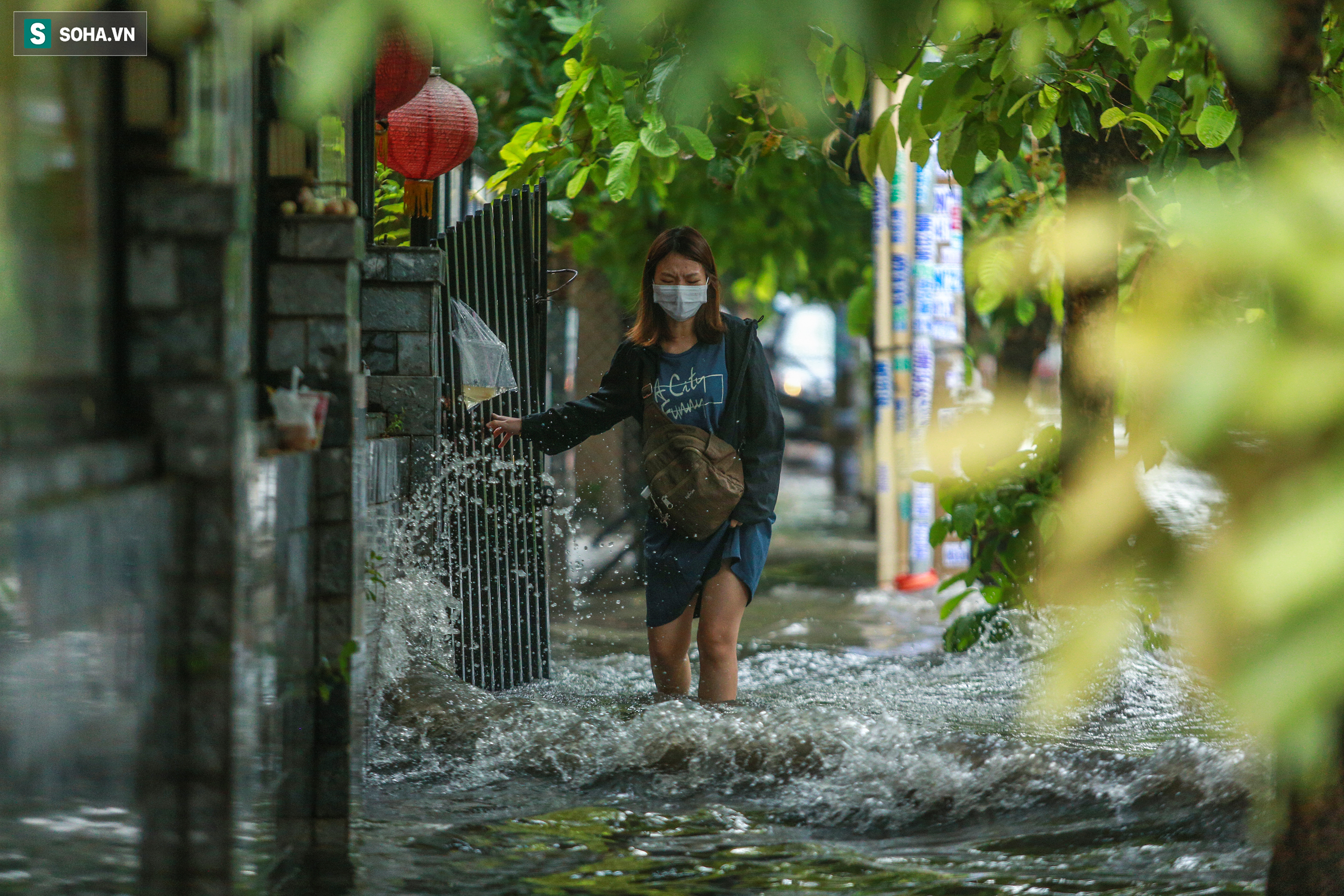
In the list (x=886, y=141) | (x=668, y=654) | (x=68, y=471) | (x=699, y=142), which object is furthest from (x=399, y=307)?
(x=68, y=471)

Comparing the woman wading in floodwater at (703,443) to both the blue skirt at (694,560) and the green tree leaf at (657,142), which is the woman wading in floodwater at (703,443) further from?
the green tree leaf at (657,142)

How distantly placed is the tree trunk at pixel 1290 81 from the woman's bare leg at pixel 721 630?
108 inches

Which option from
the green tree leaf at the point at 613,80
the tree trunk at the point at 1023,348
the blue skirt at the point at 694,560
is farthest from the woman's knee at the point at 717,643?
the tree trunk at the point at 1023,348

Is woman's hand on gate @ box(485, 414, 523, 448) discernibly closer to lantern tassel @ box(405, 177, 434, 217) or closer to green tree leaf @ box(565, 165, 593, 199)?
green tree leaf @ box(565, 165, 593, 199)

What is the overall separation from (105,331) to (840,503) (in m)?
16.4

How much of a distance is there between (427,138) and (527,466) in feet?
5.77

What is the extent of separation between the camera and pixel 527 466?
590cm

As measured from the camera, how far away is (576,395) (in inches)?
430

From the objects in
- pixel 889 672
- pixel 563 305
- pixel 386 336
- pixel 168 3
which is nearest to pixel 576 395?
pixel 563 305

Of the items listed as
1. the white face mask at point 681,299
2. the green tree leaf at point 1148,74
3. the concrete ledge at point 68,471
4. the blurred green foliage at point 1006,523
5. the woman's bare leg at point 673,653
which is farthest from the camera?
the blurred green foliage at point 1006,523

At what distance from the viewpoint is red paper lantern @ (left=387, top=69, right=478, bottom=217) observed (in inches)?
250

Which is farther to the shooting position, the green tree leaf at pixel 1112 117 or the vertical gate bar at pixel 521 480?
the vertical gate bar at pixel 521 480

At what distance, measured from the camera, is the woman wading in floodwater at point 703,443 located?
4715 millimetres

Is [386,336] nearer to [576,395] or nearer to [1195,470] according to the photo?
[1195,470]
